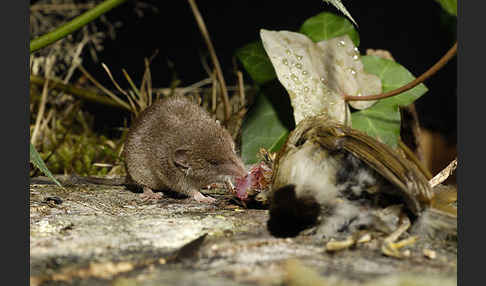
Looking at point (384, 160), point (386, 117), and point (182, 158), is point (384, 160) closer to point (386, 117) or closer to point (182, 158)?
point (386, 117)

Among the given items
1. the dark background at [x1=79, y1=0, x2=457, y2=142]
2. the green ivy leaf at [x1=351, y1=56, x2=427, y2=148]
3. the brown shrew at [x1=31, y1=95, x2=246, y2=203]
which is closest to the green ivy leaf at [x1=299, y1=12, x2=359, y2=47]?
the green ivy leaf at [x1=351, y1=56, x2=427, y2=148]

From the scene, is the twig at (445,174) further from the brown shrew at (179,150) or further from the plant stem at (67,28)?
the plant stem at (67,28)

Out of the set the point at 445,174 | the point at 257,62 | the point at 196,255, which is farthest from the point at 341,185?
the point at 257,62

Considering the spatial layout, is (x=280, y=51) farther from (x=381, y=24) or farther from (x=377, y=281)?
(x=381, y=24)

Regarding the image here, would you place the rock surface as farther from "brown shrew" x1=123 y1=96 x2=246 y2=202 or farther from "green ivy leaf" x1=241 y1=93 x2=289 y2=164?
"green ivy leaf" x1=241 y1=93 x2=289 y2=164

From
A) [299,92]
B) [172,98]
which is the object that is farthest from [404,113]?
[172,98]

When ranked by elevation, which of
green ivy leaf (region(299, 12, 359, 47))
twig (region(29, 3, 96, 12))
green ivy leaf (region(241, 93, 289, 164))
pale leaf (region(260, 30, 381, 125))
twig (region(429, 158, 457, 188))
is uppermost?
twig (region(29, 3, 96, 12))

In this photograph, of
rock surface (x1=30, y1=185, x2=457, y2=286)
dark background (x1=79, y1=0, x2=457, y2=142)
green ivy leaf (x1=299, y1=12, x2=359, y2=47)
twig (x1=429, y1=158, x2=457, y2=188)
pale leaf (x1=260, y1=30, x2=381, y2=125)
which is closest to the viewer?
rock surface (x1=30, y1=185, x2=457, y2=286)
